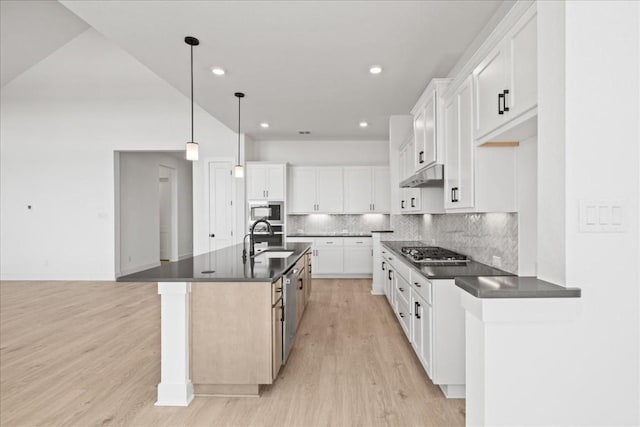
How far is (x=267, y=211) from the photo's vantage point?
22.4 feet

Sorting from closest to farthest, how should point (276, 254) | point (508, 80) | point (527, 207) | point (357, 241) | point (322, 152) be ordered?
point (508, 80), point (527, 207), point (276, 254), point (357, 241), point (322, 152)

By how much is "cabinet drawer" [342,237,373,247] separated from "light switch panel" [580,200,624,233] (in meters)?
5.62

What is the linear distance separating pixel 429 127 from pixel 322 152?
4286 millimetres

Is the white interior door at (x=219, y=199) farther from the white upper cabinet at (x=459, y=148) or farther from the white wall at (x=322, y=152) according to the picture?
the white upper cabinet at (x=459, y=148)

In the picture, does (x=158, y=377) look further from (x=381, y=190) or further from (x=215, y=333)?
Answer: (x=381, y=190)

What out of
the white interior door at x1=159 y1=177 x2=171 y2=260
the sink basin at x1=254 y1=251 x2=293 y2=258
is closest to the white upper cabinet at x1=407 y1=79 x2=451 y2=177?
the sink basin at x1=254 y1=251 x2=293 y2=258

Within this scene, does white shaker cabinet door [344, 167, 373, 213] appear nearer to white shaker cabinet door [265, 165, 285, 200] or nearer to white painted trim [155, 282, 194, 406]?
white shaker cabinet door [265, 165, 285, 200]

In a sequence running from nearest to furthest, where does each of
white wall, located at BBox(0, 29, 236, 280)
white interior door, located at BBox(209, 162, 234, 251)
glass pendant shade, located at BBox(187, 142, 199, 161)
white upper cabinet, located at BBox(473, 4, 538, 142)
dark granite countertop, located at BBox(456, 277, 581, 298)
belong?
1. dark granite countertop, located at BBox(456, 277, 581, 298)
2. white upper cabinet, located at BBox(473, 4, 538, 142)
3. glass pendant shade, located at BBox(187, 142, 199, 161)
4. white wall, located at BBox(0, 29, 236, 280)
5. white interior door, located at BBox(209, 162, 234, 251)

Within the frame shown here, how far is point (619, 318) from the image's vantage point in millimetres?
1351

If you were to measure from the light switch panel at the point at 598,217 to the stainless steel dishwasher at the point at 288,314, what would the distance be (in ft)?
6.72

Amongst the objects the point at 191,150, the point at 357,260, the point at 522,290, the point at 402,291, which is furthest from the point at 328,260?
the point at 522,290

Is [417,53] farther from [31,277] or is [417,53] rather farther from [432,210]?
[31,277]

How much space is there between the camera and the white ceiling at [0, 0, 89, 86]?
5.37m

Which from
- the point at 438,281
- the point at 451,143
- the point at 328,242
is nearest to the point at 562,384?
the point at 438,281
